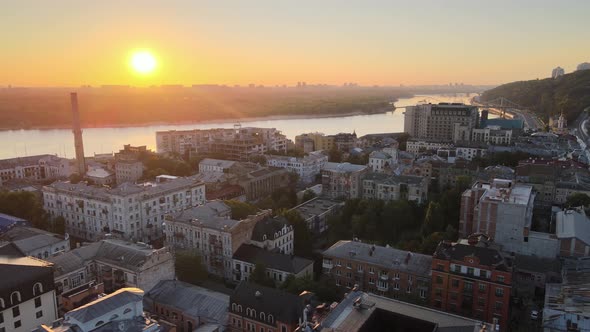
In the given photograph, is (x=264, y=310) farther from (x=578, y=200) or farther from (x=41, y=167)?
(x=41, y=167)

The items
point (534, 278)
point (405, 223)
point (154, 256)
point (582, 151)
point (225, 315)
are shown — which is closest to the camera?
point (225, 315)

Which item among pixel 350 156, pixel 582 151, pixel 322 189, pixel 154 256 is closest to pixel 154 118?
pixel 350 156

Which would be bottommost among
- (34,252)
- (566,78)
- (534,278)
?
(534,278)

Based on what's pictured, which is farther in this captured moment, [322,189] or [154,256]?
[322,189]

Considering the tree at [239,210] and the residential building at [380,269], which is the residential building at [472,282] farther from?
the tree at [239,210]

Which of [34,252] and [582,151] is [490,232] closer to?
[34,252]

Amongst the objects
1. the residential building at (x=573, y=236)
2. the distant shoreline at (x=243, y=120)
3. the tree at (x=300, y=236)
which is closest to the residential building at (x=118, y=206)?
the tree at (x=300, y=236)

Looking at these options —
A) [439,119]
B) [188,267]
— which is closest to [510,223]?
[188,267]
